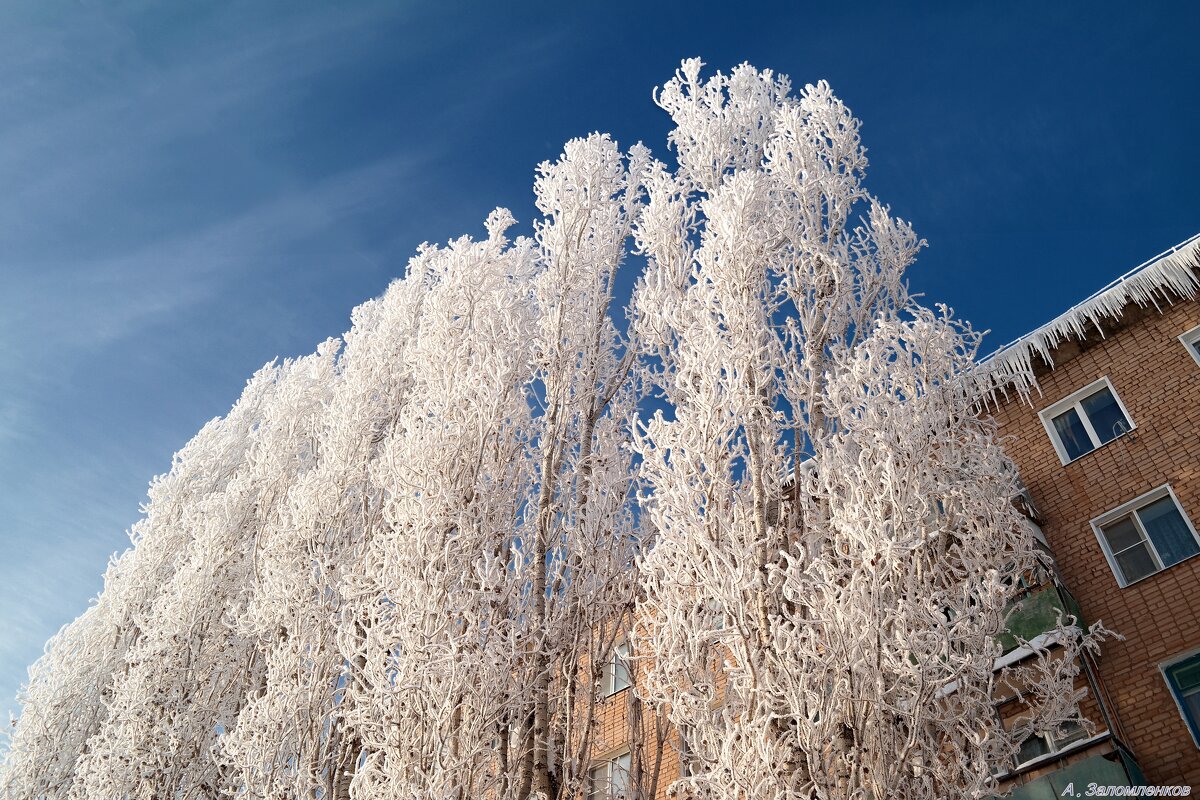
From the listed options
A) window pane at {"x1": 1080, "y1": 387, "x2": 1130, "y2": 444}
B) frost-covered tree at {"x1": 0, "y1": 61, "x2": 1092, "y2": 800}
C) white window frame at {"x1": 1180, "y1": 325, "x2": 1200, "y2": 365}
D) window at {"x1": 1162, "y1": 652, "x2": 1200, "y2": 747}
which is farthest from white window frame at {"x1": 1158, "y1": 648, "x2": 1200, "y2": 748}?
white window frame at {"x1": 1180, "y1": 325, "x2": 1200, "y2": 365}

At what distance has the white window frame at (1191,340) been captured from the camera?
1125 centimetres

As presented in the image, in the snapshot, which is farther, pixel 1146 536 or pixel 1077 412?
pixel 1077 412

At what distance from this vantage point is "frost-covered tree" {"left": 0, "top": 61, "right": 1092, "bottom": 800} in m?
5.84

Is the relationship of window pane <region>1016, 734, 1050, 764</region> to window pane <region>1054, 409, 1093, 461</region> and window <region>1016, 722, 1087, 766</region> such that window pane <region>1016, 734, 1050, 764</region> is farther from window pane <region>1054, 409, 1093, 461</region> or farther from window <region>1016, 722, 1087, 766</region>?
window pane <region>1054, 409, 1093, 461</region>

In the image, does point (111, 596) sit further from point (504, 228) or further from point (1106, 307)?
point (1106, 307)

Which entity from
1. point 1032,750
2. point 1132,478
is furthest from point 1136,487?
point 1032,750

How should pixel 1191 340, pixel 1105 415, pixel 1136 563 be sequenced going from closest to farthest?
pixel 1136 563 < pixel 1191 340 < pixel 1105 415

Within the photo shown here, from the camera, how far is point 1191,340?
11336 millimetres

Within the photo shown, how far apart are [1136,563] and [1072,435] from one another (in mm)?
2377

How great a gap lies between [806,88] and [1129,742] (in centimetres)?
980

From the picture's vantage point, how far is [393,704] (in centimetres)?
698

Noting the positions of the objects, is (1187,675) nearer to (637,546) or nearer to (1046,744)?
(1046,744)

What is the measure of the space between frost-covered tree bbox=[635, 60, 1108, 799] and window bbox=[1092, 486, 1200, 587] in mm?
2672

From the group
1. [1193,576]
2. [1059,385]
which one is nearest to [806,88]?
[1059,385]
